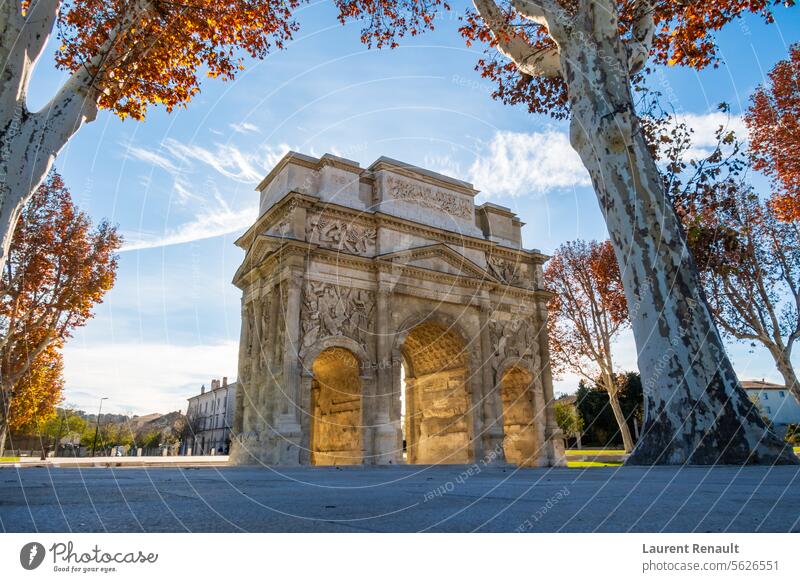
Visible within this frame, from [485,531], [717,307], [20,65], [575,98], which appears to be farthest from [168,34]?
[717,307]

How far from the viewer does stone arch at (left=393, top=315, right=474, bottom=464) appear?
64.6 ft

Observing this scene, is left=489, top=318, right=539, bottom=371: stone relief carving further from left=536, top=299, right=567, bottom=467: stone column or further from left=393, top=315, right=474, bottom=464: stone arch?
left=393, top=315, right=474, bottom=464: stone arch

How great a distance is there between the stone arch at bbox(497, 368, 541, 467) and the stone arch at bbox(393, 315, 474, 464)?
2.01 m

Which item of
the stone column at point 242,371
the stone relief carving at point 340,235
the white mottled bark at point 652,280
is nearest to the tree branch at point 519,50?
the white mottled bark at point 652,280

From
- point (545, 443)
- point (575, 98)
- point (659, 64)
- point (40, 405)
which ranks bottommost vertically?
point (545, 443)

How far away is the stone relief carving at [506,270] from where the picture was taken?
22.2 metres

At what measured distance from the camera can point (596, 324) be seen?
78.8ft

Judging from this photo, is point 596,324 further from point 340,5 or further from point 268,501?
point 268,501

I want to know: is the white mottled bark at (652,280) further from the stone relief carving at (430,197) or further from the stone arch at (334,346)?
the stone relief carving at (430,197)

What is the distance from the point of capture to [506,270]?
22734 millimetres

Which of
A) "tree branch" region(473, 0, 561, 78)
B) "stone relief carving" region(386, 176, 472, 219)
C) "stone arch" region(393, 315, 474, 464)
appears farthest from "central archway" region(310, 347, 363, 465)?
"tree branch" region(473, 0, 561, 78)

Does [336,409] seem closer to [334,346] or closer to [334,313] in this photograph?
[334,346]

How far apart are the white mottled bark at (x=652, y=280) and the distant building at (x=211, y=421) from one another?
204ft
